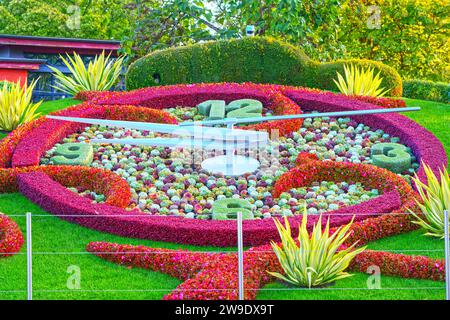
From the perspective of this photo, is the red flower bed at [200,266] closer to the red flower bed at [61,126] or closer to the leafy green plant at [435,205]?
the leafy green plant at [435,205]

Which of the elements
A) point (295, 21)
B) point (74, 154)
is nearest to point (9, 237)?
point (74, 154)

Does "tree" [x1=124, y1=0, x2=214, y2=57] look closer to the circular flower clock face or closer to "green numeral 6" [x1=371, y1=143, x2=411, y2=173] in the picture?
the circular flower clock face

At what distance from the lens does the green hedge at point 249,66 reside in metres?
17.5

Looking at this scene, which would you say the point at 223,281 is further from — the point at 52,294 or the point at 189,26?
the point at 189,26

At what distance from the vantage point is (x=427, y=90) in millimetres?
19234

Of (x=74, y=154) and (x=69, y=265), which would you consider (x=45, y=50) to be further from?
(x=69, y=265)

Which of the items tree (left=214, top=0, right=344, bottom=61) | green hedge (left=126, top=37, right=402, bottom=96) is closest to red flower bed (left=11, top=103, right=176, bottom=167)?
green hedge (left=126, top=37, right=402, bottom=96)

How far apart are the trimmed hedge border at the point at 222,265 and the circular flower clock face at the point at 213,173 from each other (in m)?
0.59

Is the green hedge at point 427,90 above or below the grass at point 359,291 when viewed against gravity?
above

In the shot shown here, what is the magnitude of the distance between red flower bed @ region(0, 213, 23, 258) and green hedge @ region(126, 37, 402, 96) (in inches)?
264

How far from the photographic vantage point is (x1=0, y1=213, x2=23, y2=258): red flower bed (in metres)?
10.8

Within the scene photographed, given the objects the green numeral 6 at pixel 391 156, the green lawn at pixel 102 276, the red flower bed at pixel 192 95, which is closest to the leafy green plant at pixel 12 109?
the red flower bed at pixel 192 95

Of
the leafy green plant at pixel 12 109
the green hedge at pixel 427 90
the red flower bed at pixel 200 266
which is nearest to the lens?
the red flower bed at pixel 200 266

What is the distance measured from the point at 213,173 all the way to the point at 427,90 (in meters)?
7.31
